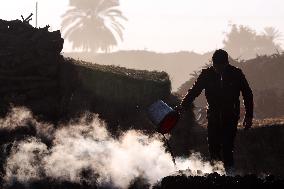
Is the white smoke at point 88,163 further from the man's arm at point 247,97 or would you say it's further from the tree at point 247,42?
the tree at point 247,42

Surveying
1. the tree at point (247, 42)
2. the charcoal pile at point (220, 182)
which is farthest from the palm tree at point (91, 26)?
the charcoal pile at point (220, 182)

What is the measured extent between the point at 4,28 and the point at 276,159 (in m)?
7.48

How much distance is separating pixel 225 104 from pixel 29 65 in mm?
5624

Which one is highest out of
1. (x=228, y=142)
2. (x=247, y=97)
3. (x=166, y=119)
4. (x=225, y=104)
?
(x=247, y=97)

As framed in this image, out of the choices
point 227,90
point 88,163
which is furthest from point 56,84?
point 227,90

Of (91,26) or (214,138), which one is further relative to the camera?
(91,26)

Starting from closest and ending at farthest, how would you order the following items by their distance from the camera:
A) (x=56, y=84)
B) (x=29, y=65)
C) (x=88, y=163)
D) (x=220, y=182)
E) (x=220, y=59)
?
(x=220, y=182) < (x=220, y=59) < (x=88, y=163) < (x=29, y=65) < (x=56, y=84)

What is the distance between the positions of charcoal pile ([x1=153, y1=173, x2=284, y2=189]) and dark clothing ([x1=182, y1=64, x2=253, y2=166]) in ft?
5.99

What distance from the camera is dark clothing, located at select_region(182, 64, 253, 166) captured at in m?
7.61

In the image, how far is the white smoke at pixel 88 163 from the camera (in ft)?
25.4

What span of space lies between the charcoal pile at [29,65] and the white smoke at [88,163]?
5.65ft

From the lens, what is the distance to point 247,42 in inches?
2958

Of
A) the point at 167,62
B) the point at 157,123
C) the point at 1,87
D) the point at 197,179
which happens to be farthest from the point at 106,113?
the point at 167,62

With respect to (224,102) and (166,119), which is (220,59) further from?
(166,119)
